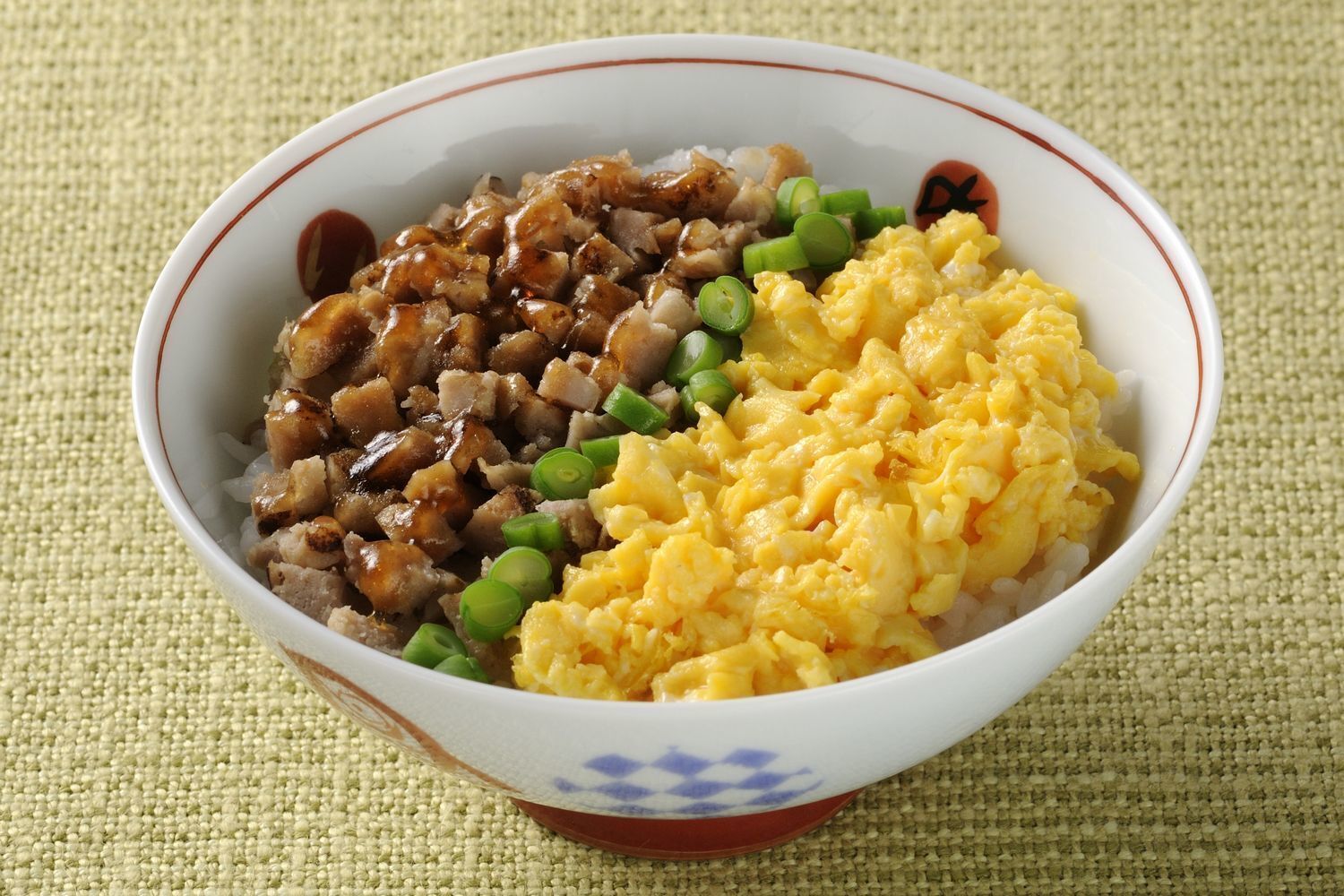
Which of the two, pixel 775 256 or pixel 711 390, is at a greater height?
pixel 775 256

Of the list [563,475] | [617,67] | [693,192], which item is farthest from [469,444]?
[617,67]

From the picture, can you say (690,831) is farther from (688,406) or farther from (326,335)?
(326,335)

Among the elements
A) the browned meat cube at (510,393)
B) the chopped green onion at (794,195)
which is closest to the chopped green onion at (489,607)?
the browned meat cube at (510,393)

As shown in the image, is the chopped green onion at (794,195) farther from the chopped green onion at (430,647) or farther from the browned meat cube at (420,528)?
the chopped green onion at (430,647)

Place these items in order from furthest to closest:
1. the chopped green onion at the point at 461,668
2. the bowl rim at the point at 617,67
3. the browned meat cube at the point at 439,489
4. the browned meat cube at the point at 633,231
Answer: the browned meat cube at the point at 633,231, the browned meat cube at the point at 439,489, the chopped green onion at the point at 461,668, the bowl rim at the point at 617,67

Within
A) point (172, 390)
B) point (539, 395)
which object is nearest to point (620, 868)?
point (539, 395)

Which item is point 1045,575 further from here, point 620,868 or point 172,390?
point 172,390

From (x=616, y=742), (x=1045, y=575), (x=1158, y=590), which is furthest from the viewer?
(x=1158, y=590)
